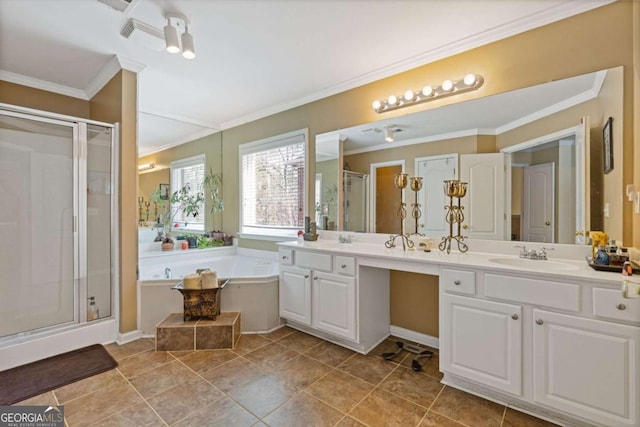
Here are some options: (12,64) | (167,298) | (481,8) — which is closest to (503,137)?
(481,8)

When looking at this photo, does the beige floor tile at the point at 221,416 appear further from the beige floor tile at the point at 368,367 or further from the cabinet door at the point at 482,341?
the cabinet door at the point at 482,341

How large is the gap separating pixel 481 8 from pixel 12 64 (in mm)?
4009

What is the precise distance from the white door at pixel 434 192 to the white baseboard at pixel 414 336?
0.92 m

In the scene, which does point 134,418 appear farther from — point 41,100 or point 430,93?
point 41,100

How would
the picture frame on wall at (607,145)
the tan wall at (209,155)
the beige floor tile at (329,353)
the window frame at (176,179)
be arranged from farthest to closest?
the tan wall at (209,155)
the window frame at (176,179)
the beige floor tile at (329,353)
the picture frame on wall at (607,145)

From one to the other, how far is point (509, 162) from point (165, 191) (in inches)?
155

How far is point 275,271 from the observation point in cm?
333

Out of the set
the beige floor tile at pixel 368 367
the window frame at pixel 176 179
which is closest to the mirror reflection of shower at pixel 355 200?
the beige floor tile at pixel 368 367

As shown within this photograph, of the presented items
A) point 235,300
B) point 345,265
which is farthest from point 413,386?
point 235,300

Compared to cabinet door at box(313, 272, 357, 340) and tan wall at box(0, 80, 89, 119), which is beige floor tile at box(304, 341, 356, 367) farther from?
tan wall at box(0, 80, 89, 119)

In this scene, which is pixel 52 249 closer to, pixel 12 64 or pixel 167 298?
pixel 167 298

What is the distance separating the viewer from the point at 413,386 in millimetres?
1987

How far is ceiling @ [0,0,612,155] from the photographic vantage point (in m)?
1.90

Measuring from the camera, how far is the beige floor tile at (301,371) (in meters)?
2.03
